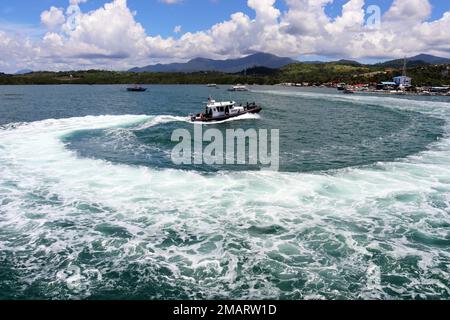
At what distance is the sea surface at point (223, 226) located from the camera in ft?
57.3

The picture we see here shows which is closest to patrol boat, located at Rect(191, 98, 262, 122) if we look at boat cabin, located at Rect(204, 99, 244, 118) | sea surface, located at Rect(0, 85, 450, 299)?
boat cabin, located at Rect(204, 99, 244, 118)

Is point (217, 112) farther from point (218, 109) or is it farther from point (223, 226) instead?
point (223, 226)

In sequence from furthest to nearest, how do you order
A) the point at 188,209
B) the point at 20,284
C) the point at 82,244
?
the point at 188,209
the point at 82,244
the point at 20,284

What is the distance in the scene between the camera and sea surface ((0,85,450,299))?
17469 mm

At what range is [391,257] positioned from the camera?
19.9 m

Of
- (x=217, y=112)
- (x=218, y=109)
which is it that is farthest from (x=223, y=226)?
(x=218, y=109)

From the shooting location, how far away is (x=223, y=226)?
23578 mm

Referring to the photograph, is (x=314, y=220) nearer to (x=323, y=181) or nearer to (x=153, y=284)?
(x=323, y=181)

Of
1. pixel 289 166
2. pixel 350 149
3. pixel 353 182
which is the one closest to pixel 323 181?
pixel 353 182

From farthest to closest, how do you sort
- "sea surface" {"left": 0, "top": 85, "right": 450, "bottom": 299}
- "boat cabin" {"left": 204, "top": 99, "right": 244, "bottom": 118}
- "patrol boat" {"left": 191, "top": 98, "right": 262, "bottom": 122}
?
"boat cabin" {"left": 204, "top": 99, "right": 244, "bottom": 118} < "patrol boat" {"left": 191, "top": 98, "right": 262, "bottom": 122} < "sea surface" {"left": 0, "top": 85, "right": 450, "bottom": 299}

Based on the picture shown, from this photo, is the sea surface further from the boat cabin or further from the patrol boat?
the boat cabin

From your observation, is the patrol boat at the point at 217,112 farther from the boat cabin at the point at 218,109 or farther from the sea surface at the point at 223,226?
the sea surface at the point at 223,226
